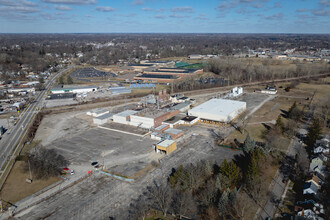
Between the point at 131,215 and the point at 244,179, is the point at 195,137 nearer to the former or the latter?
the point at 244,179

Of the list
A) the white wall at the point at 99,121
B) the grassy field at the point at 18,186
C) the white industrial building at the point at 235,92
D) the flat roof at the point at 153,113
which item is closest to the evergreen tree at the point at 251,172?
the grassy field at the point at 18,186

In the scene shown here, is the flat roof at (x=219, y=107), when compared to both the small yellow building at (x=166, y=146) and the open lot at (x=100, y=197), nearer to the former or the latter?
the small yellow building at (x=166, y=146)

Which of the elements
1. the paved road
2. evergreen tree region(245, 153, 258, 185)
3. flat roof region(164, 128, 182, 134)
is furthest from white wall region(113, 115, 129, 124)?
evergreen tree region(245, 153, 258, 185)

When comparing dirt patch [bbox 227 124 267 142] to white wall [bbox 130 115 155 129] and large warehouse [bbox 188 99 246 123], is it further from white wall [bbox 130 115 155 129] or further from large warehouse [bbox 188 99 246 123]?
white wall [bbox 130 115 155 129]

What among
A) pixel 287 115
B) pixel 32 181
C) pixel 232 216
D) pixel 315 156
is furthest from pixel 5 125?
pixel 287 115

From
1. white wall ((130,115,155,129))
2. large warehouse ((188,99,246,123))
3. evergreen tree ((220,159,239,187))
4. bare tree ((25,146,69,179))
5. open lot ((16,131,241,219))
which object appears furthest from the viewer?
Result: large warehouse ((188,99,246,123))

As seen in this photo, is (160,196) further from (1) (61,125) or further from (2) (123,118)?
(1) (61,125)
